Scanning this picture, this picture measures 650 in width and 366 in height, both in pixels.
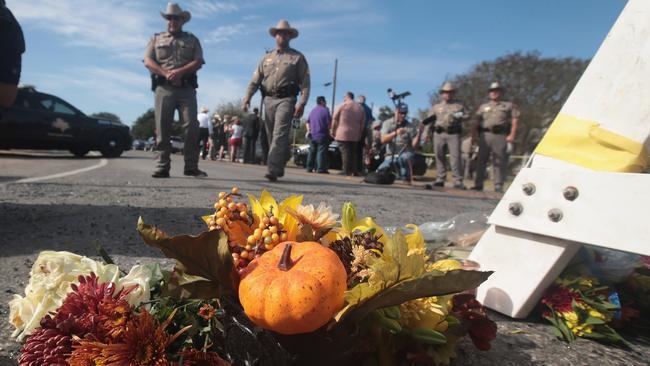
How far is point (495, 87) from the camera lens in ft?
25.9

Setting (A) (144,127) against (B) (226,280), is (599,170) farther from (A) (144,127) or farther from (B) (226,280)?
(A) (144,127)

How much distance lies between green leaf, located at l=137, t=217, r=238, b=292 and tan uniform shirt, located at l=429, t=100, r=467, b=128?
7.72 meters

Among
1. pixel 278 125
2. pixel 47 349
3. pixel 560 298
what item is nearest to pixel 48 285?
pixel 47 349

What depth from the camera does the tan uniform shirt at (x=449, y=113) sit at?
8086mm

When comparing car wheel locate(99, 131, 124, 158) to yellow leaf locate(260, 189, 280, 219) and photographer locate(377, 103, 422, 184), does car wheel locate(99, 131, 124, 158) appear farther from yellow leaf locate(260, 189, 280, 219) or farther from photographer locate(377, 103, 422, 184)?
A: yellow leaf locate(260, 189, 280, 219)

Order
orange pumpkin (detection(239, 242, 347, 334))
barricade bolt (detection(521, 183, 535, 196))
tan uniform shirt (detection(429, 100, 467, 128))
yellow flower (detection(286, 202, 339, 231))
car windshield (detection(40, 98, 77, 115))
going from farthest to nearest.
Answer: car windshield (detection(40, 98, 77, 115)) < tan uniform shirt (detection(429, 100, 467, 128)) < barricade bolt (detection(521, 183, 535, 196)) < yellow flower (detection(286, 202, 339, 231)) < orange pumpkin (detection(239, 242, 347, 334))

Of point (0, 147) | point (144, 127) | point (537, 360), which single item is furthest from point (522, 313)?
point (144, 127)

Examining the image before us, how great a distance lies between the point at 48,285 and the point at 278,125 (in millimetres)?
4865

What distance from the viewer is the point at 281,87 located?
5.80m

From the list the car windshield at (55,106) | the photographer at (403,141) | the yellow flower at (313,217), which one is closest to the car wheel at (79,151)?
the car windshield at (55,106)

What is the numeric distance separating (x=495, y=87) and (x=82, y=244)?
7.36 meters

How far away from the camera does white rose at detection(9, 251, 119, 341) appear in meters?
0.99

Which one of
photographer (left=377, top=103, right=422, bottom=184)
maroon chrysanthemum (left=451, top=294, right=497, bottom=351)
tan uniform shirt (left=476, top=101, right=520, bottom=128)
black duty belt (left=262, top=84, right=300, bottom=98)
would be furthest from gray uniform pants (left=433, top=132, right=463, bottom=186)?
maroon chrysanthemum (left=451, top=294, right=497, bottom=351)

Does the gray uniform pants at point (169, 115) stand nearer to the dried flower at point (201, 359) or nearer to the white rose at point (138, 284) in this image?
the white rose at point (138, 284)
